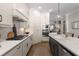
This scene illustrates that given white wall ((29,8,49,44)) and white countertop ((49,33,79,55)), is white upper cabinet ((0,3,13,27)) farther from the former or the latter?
white wall ((29,8,49,44))

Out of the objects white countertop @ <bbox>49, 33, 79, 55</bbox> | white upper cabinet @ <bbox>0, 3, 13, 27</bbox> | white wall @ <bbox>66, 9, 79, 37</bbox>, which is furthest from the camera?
white wall @ <bbox>66, 9, 79, 37</bbox>

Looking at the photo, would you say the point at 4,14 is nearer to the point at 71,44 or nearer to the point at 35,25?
the point at 71,44

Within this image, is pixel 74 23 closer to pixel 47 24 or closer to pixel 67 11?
pixel 67 11

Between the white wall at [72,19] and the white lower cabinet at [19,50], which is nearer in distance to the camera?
the white lower cabinet at [19,50]

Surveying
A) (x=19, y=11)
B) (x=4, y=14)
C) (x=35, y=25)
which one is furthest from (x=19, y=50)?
(x=35, y=25)

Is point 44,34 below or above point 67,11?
below

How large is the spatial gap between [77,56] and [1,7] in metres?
1.79

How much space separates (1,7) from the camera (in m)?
2.20

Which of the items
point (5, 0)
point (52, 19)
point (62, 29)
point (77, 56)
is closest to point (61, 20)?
point (62, 29)

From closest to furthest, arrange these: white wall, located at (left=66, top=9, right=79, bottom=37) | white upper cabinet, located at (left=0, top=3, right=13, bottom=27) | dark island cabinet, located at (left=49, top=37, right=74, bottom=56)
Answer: dark island cabinet, located at (left=49, top=37, right=74, bottom=56)
white upper cabinet, located at (left=0, top=3, right=13, bottom=27)
white wall, located at (left=66, top=9, right=79, bottom=37)

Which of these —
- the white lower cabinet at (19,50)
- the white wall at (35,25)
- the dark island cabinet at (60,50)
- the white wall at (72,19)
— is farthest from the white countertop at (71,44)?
the white wall at (35,25)

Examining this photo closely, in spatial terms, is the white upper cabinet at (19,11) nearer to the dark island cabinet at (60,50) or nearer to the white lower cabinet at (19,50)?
the white lower cabinet at (19,50)

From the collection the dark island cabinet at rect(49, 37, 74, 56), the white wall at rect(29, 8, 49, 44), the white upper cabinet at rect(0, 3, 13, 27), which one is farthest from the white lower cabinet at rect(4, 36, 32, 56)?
the white wall at rect(29, 8, 49, 44)

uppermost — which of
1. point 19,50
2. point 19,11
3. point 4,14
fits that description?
point 19,11
